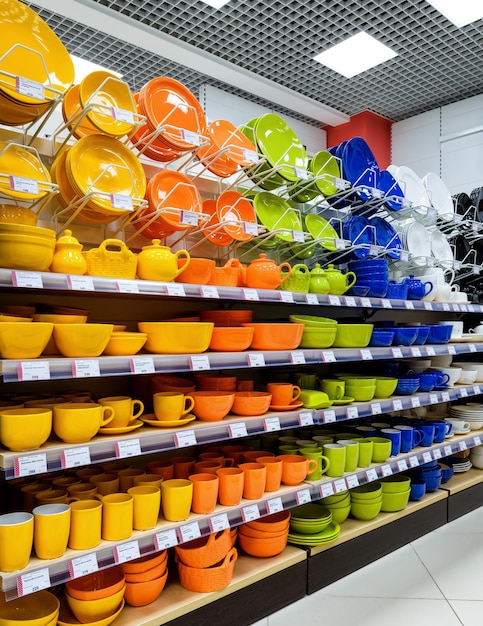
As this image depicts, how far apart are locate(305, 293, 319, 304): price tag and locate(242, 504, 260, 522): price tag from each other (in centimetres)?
88

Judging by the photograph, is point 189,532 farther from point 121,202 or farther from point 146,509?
point 121,202

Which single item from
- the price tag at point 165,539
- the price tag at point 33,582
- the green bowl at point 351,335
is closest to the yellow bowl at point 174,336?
the price tag at point 165,539

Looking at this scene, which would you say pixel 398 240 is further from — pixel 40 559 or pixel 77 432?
pixel 40 559

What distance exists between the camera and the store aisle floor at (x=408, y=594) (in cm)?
202

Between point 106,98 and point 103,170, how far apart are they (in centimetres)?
26

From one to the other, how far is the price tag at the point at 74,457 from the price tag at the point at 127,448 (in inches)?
3.9

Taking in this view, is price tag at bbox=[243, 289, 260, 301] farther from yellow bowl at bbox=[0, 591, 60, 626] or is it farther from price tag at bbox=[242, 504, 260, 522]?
yellow bowl at bbox=[0, 591, 60, 626]

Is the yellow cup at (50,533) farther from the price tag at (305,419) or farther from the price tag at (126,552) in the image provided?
the price tag at (305,419)

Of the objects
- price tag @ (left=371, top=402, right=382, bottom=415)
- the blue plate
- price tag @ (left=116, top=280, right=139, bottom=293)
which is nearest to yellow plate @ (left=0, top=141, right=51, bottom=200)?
price tag @ (left=116, top=280, right=139, bottom=293)

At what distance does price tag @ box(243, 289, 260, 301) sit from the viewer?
1992 millimetres

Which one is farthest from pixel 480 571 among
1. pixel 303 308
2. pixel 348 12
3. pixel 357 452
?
pixel 348 12

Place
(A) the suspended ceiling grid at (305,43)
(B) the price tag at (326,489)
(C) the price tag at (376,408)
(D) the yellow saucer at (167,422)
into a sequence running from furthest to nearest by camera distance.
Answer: (A) the suspended ceiling grid at (305,43) < (C) the price tag at (376,408) < (B) the price tag at (326,489) < (D) the yellow saucer at (167,422)

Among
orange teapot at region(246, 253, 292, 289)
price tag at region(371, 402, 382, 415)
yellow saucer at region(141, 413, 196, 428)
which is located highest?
orange teapot at region(246, 253, 292, 289)

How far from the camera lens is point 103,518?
1.61m
